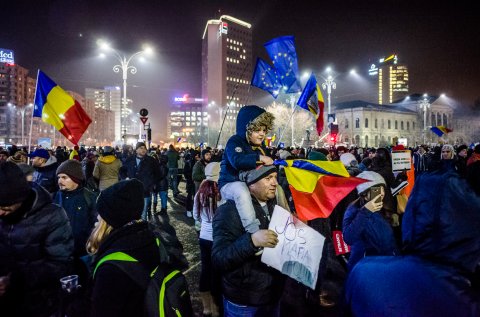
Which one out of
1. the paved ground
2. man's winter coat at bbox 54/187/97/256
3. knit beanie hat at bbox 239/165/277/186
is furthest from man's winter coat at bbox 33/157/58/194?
knit beanie hat at bbox 239/165/277/186

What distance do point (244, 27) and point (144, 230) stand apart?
173354 millimetres

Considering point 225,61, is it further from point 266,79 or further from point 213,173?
point 213,173

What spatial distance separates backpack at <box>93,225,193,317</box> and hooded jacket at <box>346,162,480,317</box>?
1059mm

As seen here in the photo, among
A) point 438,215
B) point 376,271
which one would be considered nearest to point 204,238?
point 376,271

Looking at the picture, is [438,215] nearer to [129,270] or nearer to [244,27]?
[129,270]

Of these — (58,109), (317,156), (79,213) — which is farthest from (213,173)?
(58,109)

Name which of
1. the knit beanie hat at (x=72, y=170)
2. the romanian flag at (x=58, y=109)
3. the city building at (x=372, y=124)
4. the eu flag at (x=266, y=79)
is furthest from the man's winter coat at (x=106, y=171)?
the city building at (x=372, y=124)

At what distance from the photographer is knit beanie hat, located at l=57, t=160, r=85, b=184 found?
4383 millimetres

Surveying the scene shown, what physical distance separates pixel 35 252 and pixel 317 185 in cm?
277

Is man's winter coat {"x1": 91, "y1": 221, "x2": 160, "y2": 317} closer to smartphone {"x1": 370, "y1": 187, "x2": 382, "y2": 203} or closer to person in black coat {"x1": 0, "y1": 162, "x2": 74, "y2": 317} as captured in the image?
person in black coat {"x1": 0, "y1": 162, "x2": 74, "y2": 317}

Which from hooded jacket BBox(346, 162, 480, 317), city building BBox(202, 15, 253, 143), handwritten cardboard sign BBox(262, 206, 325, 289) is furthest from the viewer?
city building BBox(202, 15, 253, 143)

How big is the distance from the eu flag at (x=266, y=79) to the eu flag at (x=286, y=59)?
0.77m

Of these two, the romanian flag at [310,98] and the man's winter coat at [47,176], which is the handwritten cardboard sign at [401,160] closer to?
the romanian flag at [310,98]

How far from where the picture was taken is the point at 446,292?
1.49 metres
